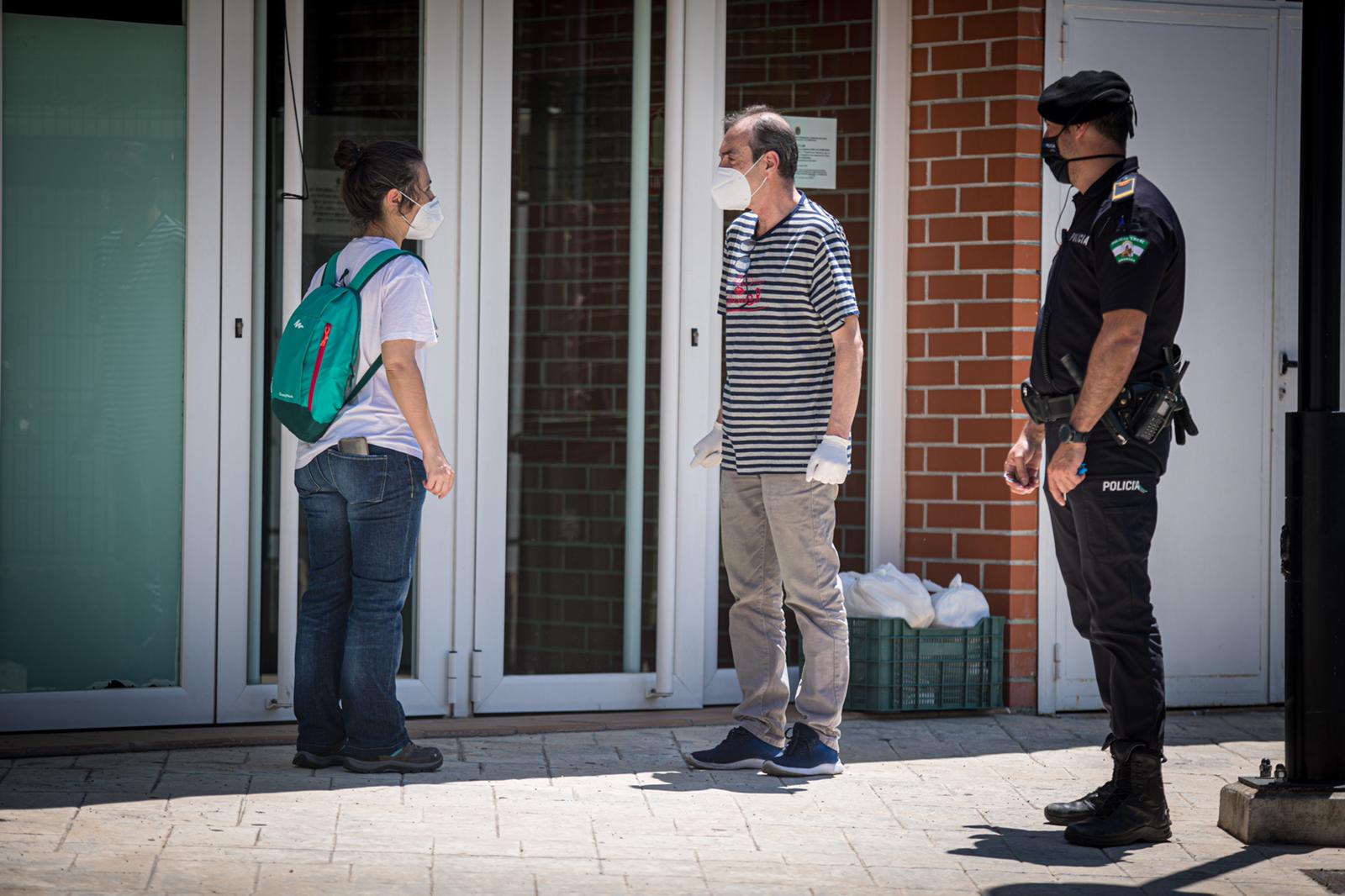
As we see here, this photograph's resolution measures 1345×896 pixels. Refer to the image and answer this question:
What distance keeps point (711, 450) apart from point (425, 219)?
1178mm

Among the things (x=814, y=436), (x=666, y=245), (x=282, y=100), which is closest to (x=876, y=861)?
(x=814, y=436)

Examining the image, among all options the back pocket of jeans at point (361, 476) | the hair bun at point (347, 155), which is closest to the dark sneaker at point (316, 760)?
the back pocket of jeans at point (361, 476)

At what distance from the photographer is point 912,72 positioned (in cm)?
641

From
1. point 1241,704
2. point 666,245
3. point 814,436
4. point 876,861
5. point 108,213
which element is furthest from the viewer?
point 1241,704

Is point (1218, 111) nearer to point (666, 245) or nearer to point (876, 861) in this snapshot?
point (666, 245)

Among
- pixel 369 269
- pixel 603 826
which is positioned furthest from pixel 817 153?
pixel 603 826

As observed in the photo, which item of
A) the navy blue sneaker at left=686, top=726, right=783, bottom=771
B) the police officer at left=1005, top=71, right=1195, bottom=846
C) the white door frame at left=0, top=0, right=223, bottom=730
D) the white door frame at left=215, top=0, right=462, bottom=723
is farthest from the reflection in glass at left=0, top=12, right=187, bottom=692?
the police officer at left=1005, top=71, right=1195, bottom=846

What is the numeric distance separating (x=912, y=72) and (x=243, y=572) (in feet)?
10.4

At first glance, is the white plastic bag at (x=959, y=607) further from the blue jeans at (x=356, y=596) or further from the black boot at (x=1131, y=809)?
the blue jeans at (x=356, y=596)

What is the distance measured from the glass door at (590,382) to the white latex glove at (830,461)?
1.29 meters

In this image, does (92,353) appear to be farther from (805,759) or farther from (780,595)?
(805,759)

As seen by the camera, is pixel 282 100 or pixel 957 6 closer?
pixel 282 100

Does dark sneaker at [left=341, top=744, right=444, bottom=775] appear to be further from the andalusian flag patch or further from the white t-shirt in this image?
the andalusian flag patch

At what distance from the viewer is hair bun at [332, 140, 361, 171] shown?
195 inches
